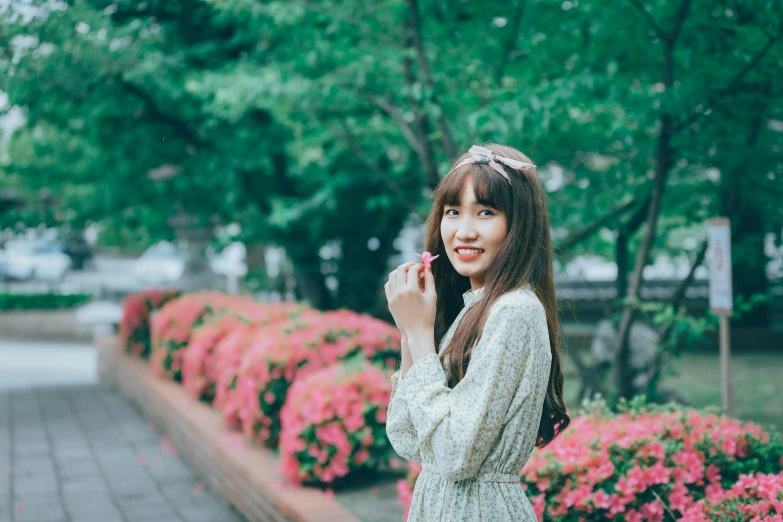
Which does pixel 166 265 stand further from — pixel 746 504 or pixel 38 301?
pixel 746 504

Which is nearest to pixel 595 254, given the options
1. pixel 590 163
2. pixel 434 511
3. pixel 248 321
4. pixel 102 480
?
pixel 590 163

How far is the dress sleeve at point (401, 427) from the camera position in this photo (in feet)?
6.56

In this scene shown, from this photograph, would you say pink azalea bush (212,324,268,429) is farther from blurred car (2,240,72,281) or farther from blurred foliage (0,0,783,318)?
blurred car (2,240,72,281)

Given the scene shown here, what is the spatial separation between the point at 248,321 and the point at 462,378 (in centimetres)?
508

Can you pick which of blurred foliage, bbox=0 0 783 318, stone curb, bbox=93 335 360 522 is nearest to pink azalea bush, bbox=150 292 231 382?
stone curb, bbox=93 335 360 522

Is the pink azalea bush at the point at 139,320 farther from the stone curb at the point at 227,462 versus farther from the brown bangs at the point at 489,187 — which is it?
the brown bangs at the point at 489,187

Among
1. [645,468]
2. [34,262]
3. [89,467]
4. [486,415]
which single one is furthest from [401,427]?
[34,262]

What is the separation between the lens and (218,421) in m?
5.97

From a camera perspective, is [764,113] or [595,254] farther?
[595,254]

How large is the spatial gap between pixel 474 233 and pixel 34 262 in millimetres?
31494

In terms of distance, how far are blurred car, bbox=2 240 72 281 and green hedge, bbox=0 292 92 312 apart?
11.0 metres

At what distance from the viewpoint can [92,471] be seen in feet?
19.6

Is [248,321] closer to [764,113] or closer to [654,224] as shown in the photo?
[654,224]

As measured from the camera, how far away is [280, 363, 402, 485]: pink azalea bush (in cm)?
428
